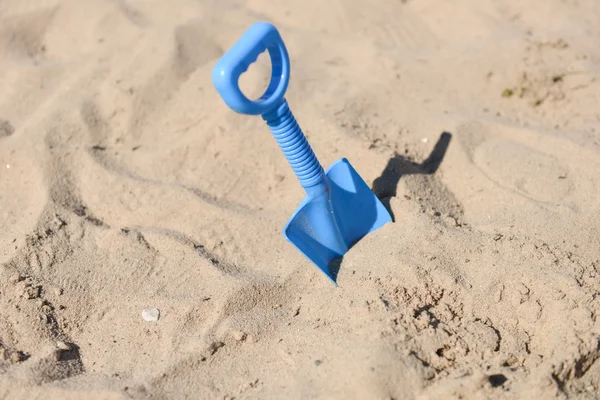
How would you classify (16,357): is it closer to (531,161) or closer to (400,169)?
(400,169)

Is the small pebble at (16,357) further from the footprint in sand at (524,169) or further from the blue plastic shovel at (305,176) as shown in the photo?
the footprint in sand at (524,169)

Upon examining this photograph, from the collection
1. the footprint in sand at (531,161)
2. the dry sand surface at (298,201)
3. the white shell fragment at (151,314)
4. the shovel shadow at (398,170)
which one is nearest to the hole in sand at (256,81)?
the dry sand surface at (298,201)

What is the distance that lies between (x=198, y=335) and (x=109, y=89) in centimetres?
135

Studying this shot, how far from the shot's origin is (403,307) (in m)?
1.79

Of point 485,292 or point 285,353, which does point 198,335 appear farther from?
point 485,292

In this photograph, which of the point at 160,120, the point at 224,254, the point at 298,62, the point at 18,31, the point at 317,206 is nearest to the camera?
the point at 317,206

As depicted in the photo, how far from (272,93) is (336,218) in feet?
1.57

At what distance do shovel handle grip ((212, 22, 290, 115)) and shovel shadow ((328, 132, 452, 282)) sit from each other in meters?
0.54

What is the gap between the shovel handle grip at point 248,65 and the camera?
1604 millimetres

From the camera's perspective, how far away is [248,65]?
166 cm

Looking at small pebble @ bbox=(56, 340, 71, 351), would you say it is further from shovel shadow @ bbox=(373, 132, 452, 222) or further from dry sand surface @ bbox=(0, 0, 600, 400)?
shovel shadow @ bbox=(373, 132, 452, 222)

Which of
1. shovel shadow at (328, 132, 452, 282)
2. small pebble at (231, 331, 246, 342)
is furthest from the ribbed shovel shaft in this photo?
small pebble at (231, 331, 246, 342)

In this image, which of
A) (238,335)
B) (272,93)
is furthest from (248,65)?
(238,335)

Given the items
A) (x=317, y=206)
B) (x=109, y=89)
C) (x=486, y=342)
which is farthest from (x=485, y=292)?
(x=109, y=89)
